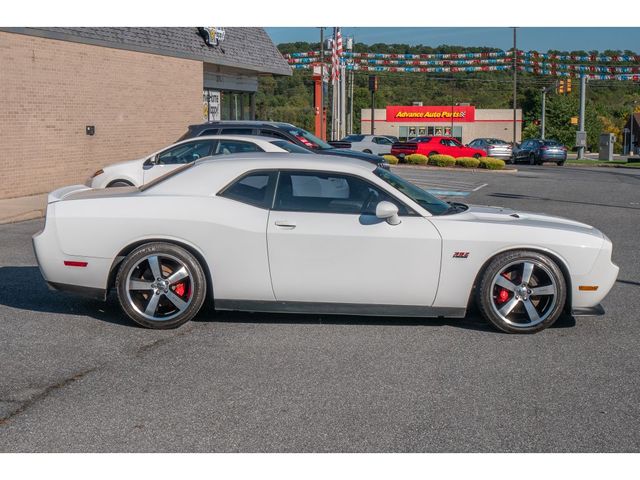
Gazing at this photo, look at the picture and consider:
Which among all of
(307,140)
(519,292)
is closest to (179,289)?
(519,292)

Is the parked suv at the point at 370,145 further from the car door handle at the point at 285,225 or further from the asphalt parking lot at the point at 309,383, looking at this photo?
the car door handle at the point at 285,225

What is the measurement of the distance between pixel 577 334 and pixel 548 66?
9357cm

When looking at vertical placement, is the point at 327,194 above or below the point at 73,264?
above

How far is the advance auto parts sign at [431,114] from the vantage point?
8788 cm

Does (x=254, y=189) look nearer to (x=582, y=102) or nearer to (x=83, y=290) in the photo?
(x=83, y=290)

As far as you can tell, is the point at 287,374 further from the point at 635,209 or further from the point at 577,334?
→ the point at 635,209

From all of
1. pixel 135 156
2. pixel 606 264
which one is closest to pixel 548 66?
pixel 135 156

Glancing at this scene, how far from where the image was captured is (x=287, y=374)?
5.74 metres

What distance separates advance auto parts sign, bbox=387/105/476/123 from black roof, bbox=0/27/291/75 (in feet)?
193

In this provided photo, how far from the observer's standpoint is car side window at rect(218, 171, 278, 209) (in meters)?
7.04

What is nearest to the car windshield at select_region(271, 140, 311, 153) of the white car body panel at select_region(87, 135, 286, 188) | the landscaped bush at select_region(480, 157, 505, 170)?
the white car body panel at select_region(87, 135, 286, 188)

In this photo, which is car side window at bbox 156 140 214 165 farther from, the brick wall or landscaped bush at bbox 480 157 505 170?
landscaped bush at bbox 480 157 505 170

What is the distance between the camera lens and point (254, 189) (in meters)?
7.08

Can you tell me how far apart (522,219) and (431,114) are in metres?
83.5
